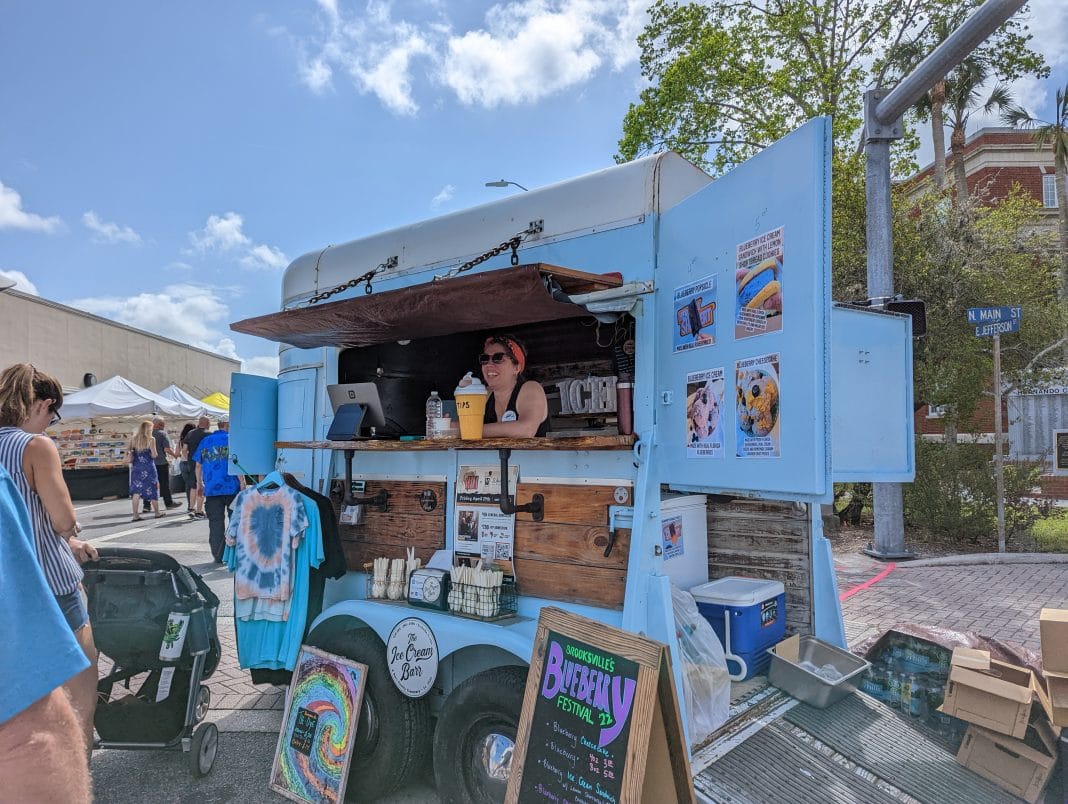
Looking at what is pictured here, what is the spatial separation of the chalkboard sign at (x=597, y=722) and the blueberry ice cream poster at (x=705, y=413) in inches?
32.9

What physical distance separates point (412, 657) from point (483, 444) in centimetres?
114

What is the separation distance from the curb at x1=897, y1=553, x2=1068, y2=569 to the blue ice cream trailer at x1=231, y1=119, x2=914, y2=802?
600cm

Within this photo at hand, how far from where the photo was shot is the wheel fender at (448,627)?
2.88 m

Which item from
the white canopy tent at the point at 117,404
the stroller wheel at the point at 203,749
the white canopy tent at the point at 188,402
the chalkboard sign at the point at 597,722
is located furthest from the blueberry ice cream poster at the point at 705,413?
the white canopy tent at the point at 188,402

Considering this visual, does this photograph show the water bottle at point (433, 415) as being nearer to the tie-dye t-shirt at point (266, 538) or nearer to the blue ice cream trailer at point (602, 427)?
the blue ice cream trailer at point (602, 427)

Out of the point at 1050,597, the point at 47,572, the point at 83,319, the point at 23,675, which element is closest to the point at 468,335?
the point at 47,572

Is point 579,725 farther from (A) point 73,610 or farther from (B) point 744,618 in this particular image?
(A) point 73,610

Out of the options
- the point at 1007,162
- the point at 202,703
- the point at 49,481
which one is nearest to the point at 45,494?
the point at 49,481

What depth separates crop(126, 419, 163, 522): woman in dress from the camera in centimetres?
1246

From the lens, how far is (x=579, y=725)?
2.29 m

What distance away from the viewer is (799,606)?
3.80 meters

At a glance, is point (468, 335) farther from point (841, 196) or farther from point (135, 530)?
point (135, 530)

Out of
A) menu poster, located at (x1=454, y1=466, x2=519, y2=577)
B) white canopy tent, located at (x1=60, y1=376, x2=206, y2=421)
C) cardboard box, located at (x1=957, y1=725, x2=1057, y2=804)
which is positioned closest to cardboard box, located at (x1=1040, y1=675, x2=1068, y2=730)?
cardboard box, located at (x1=957, y1=725, x2=1057, y2=804)

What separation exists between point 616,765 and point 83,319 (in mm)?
27257
